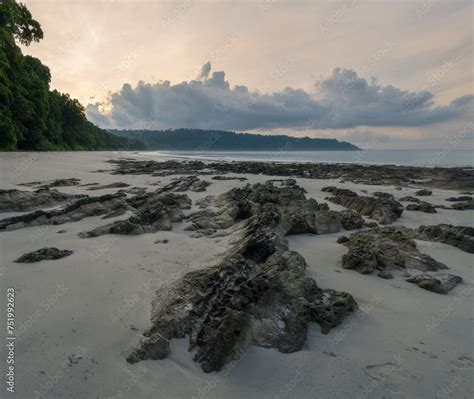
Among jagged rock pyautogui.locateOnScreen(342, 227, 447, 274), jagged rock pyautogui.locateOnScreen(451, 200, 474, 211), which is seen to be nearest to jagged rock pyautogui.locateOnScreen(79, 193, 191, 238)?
jagged rock pyautogui.locateOnScreen(342, 227, 447, 274)

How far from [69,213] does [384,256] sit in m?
7.68

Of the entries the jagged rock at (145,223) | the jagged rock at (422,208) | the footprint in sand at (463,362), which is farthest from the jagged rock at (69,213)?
the jagged rock at (422,208)

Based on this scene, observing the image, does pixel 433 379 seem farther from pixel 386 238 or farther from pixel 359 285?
pixel 386 238

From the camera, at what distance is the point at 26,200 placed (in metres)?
8.20

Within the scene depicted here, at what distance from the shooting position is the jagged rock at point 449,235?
22.6 ft

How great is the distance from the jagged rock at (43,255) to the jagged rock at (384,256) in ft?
17.0

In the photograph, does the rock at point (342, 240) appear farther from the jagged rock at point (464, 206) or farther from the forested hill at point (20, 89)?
the forested hill at point (20, 89)

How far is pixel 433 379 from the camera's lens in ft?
9.53

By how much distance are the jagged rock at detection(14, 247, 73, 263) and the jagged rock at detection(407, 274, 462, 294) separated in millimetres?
6228

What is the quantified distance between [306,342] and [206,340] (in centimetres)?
118

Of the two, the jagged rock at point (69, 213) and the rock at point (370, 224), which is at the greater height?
the jagged rock at point (69, 213)

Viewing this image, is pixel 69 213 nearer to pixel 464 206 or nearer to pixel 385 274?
pixel 385 274

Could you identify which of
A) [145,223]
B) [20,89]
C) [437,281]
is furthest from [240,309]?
[20,89]

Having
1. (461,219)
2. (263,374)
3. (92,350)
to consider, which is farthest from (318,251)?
(461,219)
